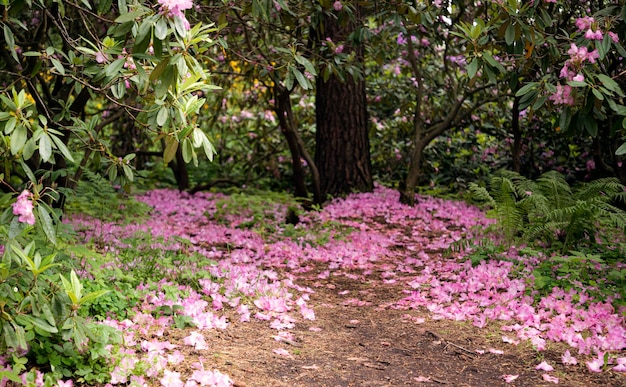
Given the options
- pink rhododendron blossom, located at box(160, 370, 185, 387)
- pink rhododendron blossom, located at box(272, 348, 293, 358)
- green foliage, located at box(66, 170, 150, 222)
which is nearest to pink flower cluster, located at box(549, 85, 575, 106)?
pink rhododendron blossom, located at box(272, 348, 293, 358)

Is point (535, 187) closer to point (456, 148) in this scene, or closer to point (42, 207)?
point (456, 148)

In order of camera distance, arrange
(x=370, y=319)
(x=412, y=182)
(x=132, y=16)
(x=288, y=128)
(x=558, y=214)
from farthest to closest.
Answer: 1. (x=412, y=182)
2. (x=288, y=128)
3. (x=558, y=214)
4. (x=370, y=319)
5. (x=132, y=16)

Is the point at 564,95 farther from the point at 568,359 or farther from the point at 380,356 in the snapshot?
the point at 380,356

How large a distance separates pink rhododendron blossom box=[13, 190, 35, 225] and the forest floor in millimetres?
1053

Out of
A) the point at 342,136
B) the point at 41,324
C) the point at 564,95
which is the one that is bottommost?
the point at 41,324

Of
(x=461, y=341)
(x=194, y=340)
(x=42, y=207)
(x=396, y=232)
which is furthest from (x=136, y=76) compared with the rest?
(x=396, y=232)

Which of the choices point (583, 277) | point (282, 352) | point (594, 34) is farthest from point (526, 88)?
point (282, 352)

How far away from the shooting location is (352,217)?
23.4 feet

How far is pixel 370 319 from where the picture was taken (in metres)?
4.40

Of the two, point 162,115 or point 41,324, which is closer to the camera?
point 41,324

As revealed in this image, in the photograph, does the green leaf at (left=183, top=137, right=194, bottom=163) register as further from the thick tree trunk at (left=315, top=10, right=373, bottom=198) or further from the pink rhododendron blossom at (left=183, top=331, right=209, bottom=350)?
the thick tree trunk at (left=315, top=10, right=373, bottom=198)

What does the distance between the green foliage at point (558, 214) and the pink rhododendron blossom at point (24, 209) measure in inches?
151

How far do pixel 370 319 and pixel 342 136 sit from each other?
4.12 meters

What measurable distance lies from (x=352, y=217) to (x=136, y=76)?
14.3 ft
